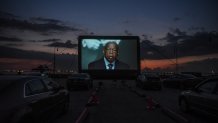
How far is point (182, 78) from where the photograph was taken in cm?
2759

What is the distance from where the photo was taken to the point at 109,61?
4103cm

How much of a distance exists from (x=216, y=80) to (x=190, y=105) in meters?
1.84

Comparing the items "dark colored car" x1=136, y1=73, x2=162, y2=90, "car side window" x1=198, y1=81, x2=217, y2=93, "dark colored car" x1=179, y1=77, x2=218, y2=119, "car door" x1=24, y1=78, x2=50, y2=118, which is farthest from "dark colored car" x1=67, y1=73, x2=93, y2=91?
"car door" x1=24, y1=78, x2=50, y2=118

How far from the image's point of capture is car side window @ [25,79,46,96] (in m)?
7.30

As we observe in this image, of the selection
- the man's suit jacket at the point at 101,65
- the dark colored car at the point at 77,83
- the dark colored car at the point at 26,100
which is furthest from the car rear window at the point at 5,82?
the man's suit jacket at the point at 101,65

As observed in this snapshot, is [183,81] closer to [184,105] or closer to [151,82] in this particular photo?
[151,82]

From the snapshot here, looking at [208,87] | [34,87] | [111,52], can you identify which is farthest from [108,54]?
[34,87]

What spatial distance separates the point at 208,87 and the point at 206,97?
0.52 meters

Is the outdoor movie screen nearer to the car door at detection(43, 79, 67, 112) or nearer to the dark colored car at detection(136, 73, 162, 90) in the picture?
the dark colored car at detection(136, 73, 162, 90)

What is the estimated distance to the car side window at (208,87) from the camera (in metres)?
9.89

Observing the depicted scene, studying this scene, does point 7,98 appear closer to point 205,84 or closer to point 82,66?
point 205,84

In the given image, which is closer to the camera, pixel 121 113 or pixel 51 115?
pixel 51 115

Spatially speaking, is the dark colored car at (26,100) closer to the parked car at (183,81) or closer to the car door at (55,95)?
the car door at (55,95)

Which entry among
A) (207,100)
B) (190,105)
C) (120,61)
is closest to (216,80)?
(207,100)
